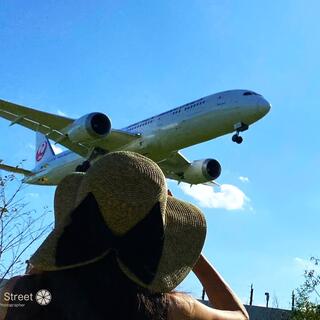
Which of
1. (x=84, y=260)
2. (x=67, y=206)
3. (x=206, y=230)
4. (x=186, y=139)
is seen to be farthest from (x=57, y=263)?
(x=186, y=139)

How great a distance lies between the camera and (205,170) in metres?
27.3

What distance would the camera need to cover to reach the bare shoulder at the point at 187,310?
1.52 metres

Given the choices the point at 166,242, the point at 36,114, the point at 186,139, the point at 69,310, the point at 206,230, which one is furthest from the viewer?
the point at 36,114

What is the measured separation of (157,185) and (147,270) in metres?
0.23

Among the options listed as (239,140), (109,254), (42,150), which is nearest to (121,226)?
(109,254)

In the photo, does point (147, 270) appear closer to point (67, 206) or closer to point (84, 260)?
point (84, 260)

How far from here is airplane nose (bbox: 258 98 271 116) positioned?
82.9ft

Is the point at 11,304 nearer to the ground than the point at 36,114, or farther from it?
nearer to the ground

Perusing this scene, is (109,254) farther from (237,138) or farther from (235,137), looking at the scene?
(235,137)

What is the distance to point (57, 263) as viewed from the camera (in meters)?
1.36

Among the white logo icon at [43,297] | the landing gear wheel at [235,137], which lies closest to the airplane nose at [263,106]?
the landing gear wheel at [235,137]

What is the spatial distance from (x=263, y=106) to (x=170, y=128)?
15.0ft

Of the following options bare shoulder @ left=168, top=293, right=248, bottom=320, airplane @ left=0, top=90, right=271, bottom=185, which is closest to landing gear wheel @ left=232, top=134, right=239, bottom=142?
airplane @ left=0, top=90, right=271, bottom=185

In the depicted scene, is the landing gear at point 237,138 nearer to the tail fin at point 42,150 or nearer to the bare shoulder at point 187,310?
the tail fin at point 42,150
